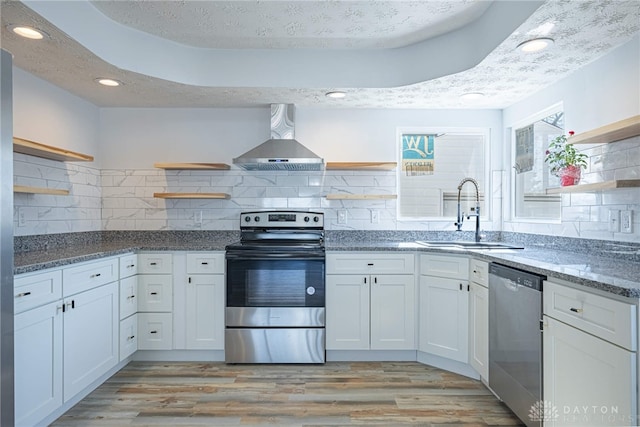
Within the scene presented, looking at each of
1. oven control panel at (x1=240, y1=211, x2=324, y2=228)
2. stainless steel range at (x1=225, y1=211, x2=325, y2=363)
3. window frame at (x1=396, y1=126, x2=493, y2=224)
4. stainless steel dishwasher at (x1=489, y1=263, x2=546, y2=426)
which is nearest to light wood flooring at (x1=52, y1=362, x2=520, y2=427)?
stainless steel range at (x1=225, y1=211, x2=325, y2=363)

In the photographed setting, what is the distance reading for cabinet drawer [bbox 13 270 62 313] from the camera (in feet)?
5.85

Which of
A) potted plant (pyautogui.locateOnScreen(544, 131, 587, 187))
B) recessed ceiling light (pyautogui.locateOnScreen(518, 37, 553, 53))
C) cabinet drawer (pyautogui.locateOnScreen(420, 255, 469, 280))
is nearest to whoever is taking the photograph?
recessed ceiling light (pyautogui.locateOnScreen(518, 37, 553, 53))

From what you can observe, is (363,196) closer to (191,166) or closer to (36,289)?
(191,166)

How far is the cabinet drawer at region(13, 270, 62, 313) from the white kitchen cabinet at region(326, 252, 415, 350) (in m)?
1.75

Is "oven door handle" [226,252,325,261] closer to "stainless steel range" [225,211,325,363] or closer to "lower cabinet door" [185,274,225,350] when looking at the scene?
"stainless steel range" [225,211,325,363]

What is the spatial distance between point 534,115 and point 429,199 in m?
1.11

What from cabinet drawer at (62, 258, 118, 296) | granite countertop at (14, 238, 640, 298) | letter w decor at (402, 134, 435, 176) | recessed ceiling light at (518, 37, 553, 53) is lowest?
cabinet drawer at (62, 258, 118, 296)

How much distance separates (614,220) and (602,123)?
1.96ft

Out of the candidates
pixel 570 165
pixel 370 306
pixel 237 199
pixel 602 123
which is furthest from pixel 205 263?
pixel 602 123

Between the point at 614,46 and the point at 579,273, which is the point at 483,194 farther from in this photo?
the point at 579,273

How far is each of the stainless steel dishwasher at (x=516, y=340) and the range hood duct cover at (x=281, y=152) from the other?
5.41ft

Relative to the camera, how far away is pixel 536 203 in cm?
314

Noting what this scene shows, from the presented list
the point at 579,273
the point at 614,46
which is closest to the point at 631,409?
the point at 579,273

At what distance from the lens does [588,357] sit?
1509 mm
